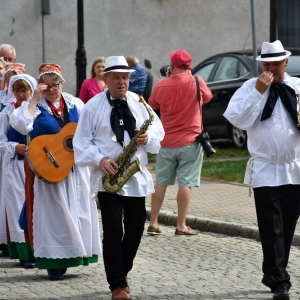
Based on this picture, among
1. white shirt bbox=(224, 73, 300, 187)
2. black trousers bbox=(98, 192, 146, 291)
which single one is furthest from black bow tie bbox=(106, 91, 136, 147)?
white shirt bbox=(224, 73, 300, 187)

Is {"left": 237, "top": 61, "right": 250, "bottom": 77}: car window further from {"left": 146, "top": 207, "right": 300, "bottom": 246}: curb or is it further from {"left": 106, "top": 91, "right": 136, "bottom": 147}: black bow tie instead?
{"left": 106, "top": 91, "right": 136, "bottom": 147}: black bow tie

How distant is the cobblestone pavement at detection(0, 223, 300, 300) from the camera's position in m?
8.05

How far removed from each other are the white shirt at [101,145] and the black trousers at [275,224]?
0.85m

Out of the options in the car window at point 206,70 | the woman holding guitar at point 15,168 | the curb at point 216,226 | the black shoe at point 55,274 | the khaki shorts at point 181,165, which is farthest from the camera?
the car window at point 206,70

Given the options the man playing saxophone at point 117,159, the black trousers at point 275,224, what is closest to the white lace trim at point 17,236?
the man playing saxophone at point 117,159

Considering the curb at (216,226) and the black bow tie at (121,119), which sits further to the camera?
the curb at (216,226)

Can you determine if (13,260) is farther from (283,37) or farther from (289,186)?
(283,37)

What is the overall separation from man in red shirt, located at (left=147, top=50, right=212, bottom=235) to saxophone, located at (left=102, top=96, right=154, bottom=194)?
3.43 m

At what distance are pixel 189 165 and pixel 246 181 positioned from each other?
130 inches

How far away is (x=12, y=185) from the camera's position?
10047 mm

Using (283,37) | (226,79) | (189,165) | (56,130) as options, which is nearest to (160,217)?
(189,165)

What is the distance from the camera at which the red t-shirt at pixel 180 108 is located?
37.1ft

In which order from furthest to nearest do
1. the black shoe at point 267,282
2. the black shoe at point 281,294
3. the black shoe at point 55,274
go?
1. the black shoe at point 55,274
2. the black shoe at point 267,282
3. the black shoe at point 281,294

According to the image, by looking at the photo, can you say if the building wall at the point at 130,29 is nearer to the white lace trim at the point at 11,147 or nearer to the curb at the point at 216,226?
the curb at the point at 216,226
